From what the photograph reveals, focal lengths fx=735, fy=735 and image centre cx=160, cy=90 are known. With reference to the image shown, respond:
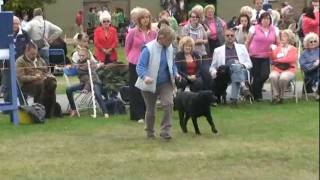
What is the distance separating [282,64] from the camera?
43.4ft

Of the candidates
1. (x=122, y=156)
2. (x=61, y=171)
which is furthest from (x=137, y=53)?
(x=61, y=171)

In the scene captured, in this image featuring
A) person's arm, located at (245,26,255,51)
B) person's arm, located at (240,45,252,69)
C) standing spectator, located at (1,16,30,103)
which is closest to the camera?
standing spectator, located at (1,16,30,103)

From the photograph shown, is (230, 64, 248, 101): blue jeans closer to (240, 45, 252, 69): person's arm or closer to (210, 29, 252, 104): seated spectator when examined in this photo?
(210, 29, 252, 104): seated spectator

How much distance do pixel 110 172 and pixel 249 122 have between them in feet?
12.7

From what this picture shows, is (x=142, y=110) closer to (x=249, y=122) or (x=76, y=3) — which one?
(x=249, y=122)

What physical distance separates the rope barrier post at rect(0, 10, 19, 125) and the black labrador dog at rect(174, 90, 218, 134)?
2665 millimetres

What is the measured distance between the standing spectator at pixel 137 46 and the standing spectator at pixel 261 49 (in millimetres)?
3025

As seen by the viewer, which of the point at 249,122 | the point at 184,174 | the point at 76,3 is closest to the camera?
the point at 184,174

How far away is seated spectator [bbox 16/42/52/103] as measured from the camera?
11961 millimetres

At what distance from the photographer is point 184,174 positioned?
7.52 meters

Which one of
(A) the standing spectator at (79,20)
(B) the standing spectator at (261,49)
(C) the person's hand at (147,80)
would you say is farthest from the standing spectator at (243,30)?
(A) the standing spectator at (79,20)

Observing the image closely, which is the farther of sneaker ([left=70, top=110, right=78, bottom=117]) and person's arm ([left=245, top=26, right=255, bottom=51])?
person's arm ([left=245, top=26, right=255, bottom=51])

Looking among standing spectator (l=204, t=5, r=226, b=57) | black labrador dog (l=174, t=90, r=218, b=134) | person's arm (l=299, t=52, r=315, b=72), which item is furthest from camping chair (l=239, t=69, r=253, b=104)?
black labrador dog (l=174, t=90, r=218, b=134)

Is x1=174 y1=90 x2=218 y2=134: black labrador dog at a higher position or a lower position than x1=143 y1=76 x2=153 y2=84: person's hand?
lower
